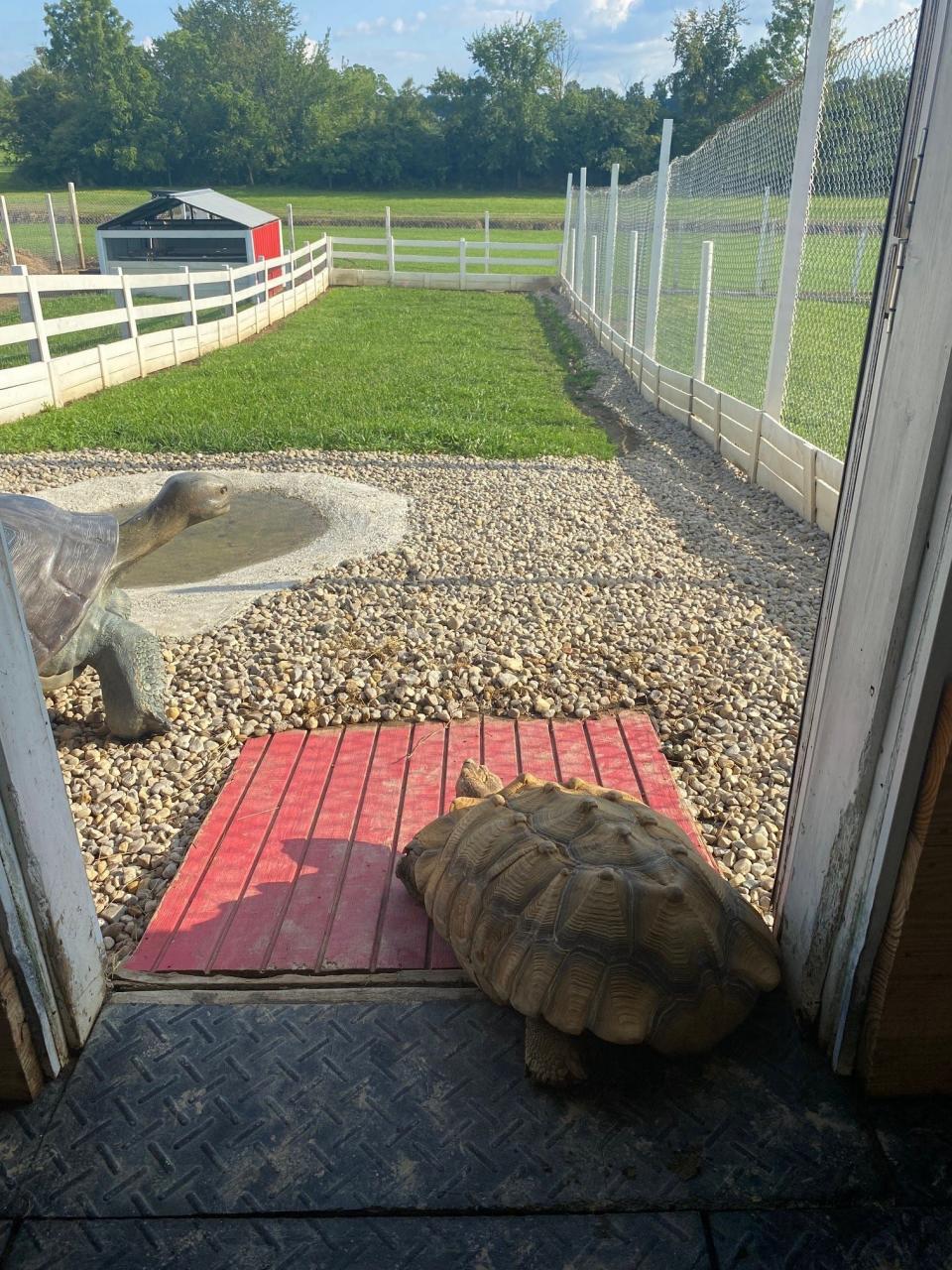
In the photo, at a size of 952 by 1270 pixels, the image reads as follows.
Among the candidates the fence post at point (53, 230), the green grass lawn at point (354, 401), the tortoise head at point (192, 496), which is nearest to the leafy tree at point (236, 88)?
the fence post at point (53, 230)

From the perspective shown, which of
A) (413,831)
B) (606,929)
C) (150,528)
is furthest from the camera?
(150,528)

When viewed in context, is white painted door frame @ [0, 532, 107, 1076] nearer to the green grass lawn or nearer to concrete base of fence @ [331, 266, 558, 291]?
the green grass lawn

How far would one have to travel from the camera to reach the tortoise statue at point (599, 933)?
169 centimetres

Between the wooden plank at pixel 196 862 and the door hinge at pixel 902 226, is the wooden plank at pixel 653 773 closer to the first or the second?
the wooden plank at pixel 196 862

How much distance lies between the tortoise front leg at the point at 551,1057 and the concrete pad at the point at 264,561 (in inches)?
123

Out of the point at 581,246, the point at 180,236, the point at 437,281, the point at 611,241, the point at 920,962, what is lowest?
the point at 437,281

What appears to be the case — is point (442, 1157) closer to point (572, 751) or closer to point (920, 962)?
point (920, 962)

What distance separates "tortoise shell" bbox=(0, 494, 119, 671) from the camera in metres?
3.44

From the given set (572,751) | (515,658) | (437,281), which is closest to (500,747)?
(572,751)

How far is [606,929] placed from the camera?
1.76m

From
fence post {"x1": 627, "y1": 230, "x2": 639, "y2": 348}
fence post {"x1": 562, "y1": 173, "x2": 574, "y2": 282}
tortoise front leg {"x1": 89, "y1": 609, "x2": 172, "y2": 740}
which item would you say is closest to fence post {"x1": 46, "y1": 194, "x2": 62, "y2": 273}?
fence post {"x1": 562, "y1": 173, "x2": 574, "y2": 282}

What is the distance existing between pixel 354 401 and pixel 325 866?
7.78 metres

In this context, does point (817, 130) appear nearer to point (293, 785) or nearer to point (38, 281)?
point (293, 785)

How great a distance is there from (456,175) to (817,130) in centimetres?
5805
